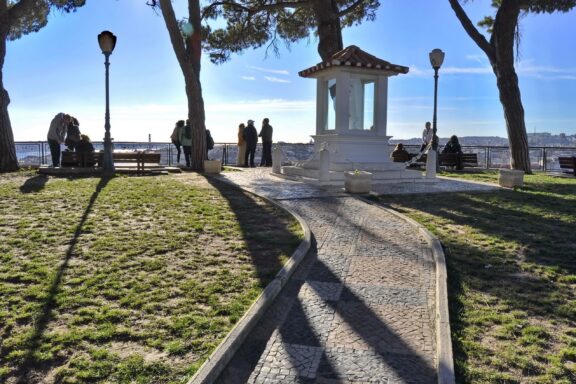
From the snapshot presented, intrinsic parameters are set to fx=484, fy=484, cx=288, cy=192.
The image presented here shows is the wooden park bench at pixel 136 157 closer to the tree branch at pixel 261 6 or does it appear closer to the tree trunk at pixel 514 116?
the tree branch at pixel 261 6

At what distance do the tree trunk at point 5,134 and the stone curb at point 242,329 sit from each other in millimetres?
12704

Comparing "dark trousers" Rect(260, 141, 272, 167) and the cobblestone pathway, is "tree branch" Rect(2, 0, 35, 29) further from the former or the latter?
the cobblestone pathway

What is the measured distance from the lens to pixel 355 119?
46.9 ft

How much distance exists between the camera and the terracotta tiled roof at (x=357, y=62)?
13492 millimetres

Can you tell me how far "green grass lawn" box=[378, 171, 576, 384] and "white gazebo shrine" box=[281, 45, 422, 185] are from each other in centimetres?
449

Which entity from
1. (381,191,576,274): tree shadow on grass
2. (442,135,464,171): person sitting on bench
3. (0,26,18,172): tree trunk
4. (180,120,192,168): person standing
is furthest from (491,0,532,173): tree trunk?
(0,26,18,172): tree trunk

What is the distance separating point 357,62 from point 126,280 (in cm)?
1059

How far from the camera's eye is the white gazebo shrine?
13609 millimetres

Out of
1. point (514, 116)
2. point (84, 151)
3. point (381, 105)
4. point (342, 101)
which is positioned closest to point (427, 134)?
point (514, 116)

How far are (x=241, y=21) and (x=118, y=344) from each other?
63.6 feet

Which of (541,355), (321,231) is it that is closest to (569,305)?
(541,355)

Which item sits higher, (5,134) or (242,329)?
(5,134)

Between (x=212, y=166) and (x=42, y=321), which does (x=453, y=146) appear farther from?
(x=42, y=321)

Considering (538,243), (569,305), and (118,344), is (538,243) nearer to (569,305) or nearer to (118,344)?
(569,305)
